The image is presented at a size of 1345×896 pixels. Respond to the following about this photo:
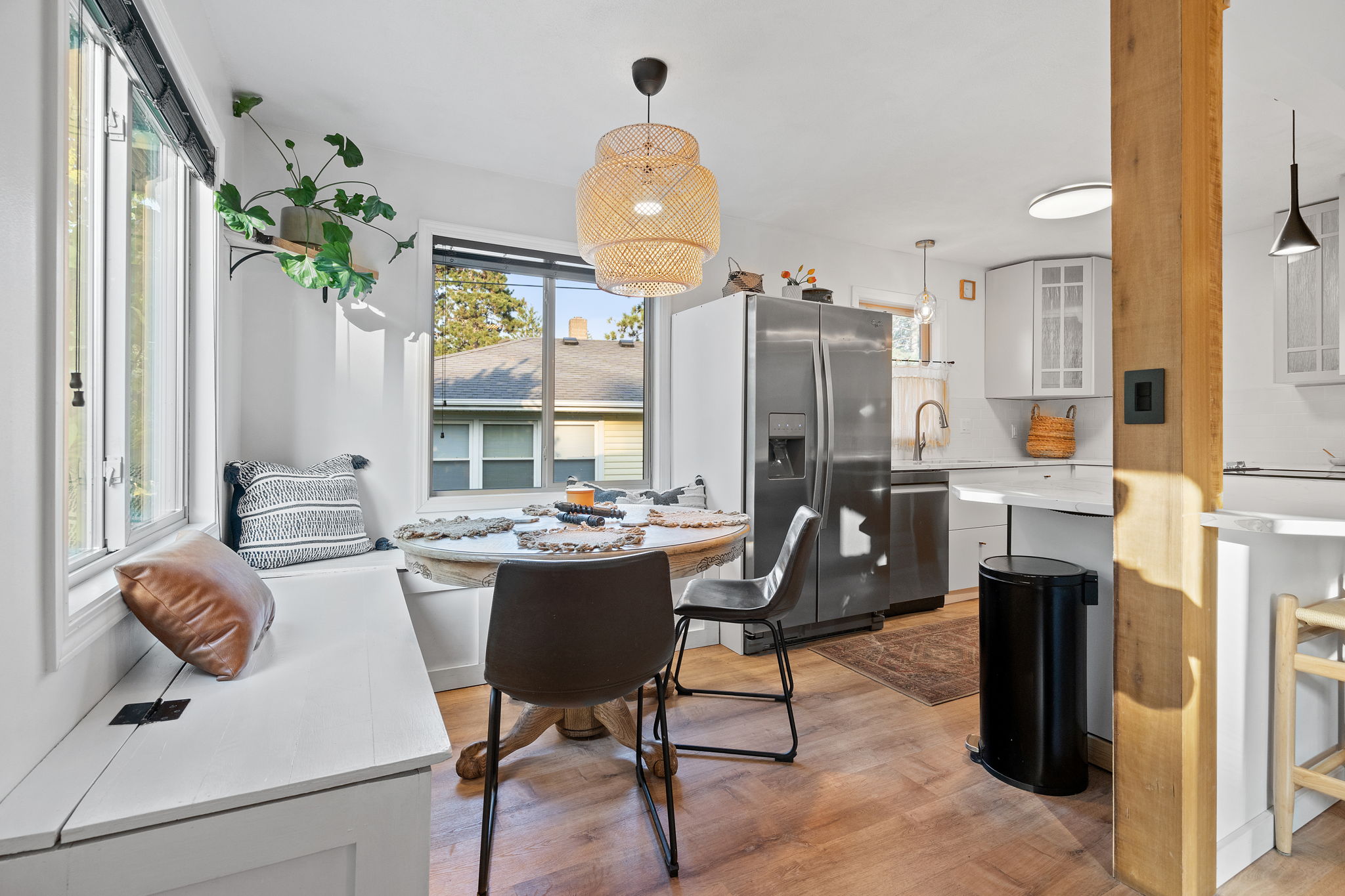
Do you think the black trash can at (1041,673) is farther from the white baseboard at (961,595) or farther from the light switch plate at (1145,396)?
the white baseboard at (961,595)

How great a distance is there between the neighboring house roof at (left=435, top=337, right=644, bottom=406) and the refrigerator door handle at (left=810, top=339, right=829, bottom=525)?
3.52 ft

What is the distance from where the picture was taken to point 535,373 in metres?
3.69

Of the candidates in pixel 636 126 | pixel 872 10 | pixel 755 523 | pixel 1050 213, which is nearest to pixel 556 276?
pixel 636 126

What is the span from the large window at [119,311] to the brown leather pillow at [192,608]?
0.16 metres

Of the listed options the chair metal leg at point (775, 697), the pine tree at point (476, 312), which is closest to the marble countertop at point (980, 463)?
the chair metal leg at point (775, 697)

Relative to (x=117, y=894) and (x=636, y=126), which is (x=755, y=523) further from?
(x=117, y=894)

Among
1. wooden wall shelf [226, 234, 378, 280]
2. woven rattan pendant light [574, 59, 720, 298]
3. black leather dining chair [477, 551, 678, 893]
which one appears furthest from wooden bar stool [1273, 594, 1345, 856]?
wooden wall shelf [226, 234, 378, 280]

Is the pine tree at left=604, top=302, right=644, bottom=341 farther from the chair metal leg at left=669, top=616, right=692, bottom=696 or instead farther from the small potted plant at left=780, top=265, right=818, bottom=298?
the chair metal leg at left=669, top=616, right=692, bottom=696

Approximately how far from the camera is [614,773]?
2.15 meters

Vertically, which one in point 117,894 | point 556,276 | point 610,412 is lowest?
point 117,894

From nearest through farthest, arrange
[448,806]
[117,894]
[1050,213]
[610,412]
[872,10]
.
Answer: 1. [117,894]
2. [448,806]
3. [872,10]
4. [1050,213]
5. [610,412]

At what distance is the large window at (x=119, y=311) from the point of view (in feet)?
4.73

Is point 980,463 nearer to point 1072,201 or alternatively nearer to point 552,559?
point 1072,201

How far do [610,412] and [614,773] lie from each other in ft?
7.22
